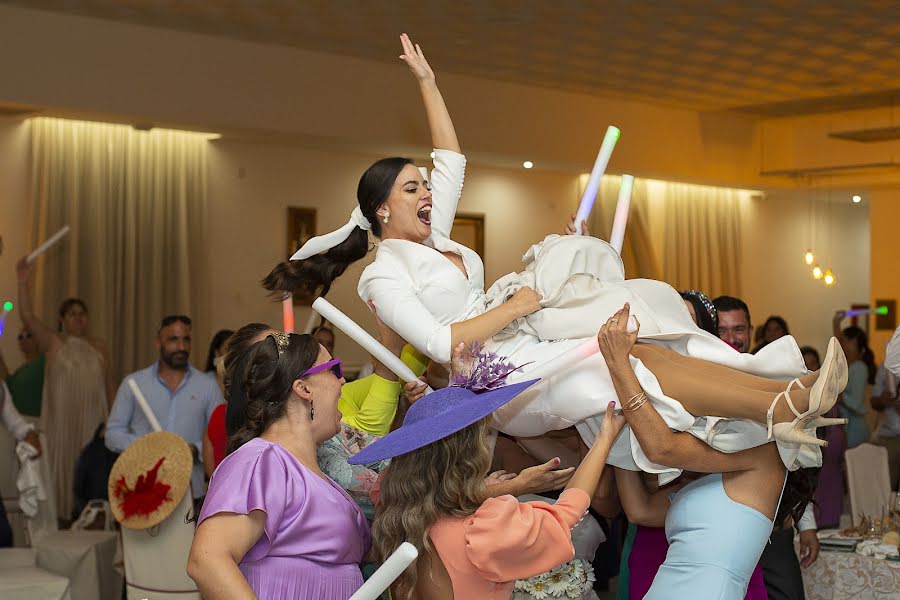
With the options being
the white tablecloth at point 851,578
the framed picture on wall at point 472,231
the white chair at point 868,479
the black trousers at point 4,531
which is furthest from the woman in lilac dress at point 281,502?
the framed picture on wall at point 472,231

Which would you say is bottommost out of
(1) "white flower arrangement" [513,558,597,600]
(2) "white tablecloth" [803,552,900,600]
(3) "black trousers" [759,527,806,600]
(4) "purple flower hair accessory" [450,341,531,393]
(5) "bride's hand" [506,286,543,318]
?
(2) "white tablecloth" [803,552,900,600]

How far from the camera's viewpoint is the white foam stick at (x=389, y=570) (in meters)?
1.89

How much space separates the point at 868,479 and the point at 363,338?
14.9 feet

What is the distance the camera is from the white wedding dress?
2.61 m

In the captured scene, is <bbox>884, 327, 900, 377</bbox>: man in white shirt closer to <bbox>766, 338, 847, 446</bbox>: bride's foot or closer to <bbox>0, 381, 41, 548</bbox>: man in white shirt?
<bbox>766, 338, 847, 446</bbox>: bride's foot

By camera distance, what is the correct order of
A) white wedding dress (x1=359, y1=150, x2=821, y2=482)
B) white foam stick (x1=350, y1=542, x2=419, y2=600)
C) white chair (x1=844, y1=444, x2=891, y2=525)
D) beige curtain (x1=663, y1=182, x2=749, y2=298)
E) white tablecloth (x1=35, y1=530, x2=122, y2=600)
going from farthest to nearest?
beige curtain (x1=663, y1=182, x2=749, y2=298)
white chair (x1=844, y1=444, x2=891, y2=525)
white tablecloth (x1=35, y1=530, x2=122, y2=600)
white wedding dress (x1=359, y1=150, x2=821, y2=482)
white foam stick (x1=350, y1=542, x2=419, y2=600)

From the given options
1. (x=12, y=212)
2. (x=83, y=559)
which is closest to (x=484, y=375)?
(x=83, y=559)

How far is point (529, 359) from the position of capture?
2.79 metres

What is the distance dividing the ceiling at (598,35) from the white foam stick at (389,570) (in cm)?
639

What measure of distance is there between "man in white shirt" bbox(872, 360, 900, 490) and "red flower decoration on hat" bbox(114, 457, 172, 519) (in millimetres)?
5188

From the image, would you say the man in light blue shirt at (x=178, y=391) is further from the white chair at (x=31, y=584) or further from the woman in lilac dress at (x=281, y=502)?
the woman in lilac dress at (x=281, y=502)

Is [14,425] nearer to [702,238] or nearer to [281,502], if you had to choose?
[281,502]

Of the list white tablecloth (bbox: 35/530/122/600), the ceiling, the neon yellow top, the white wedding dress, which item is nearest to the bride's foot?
the white wedding dress

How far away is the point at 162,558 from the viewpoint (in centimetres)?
482
